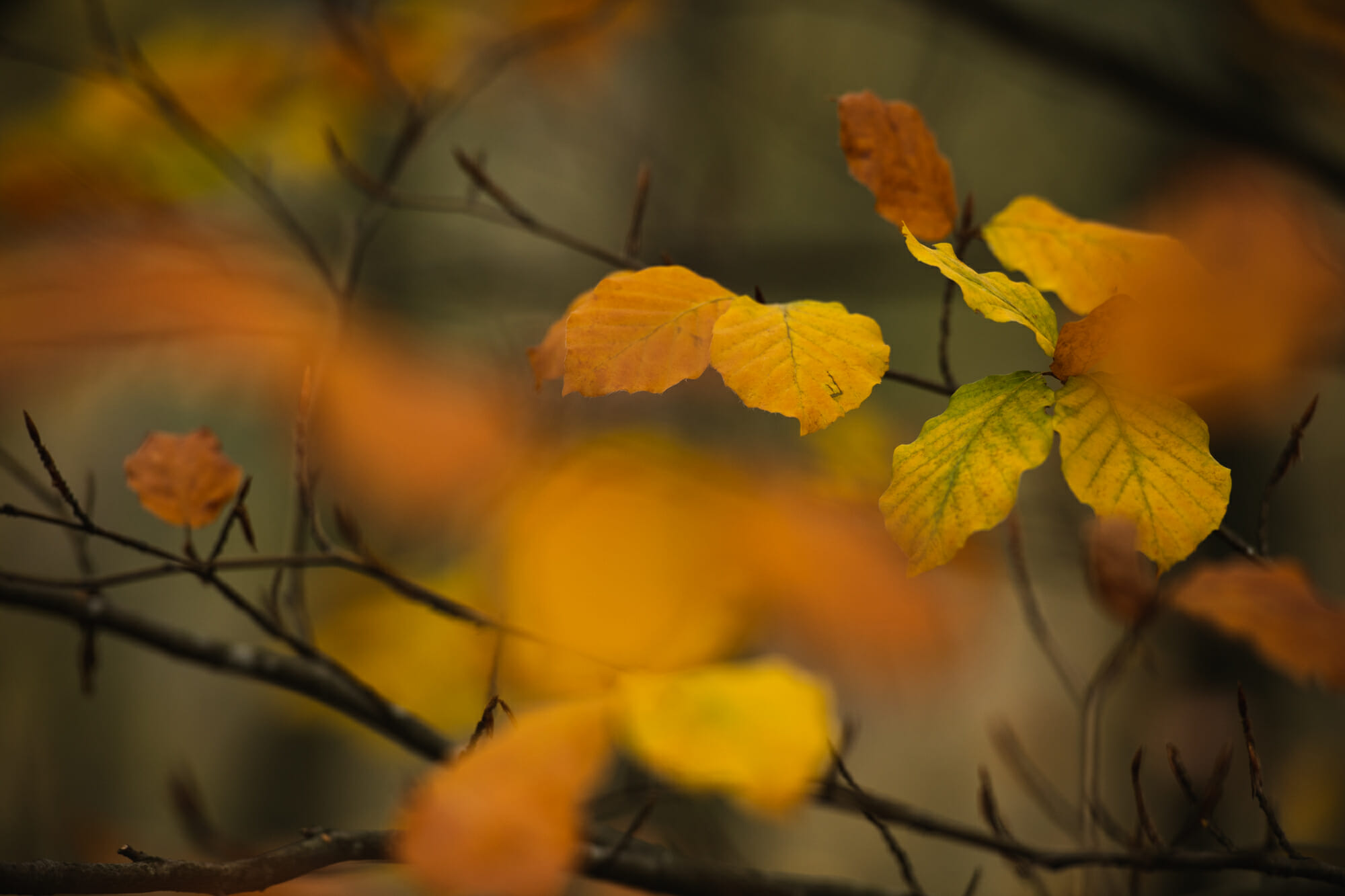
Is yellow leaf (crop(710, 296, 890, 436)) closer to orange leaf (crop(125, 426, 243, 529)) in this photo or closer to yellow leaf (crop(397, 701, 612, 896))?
yellow leaf (crop(397, 701, 612, 896))

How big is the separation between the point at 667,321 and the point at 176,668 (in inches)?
134

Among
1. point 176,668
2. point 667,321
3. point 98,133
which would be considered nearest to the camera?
point 667,321

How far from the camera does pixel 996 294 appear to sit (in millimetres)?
388

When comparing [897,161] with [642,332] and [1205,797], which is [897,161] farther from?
[1205,797]

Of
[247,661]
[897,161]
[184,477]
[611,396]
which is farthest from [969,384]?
[611,396]

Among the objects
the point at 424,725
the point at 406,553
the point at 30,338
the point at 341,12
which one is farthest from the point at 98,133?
the point at 424,725

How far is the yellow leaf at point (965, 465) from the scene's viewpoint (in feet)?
1.22

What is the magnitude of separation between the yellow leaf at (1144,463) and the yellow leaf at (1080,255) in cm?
9

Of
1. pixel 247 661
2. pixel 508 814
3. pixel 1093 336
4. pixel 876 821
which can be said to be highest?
pixel 1093 336

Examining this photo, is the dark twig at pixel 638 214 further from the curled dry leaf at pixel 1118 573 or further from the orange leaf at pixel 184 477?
the curled dry leaf at pixel 1118 573

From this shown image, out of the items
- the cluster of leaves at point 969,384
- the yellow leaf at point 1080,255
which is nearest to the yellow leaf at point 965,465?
the cluster of leaves at point 969,384

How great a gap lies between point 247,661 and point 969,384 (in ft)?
2.27

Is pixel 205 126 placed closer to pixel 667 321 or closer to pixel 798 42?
pixel 667 321

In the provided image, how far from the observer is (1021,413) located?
394 mm
